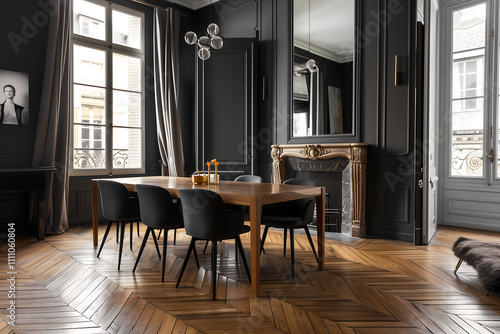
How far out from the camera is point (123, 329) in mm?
2070

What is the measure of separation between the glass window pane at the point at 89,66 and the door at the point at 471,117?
5.16 metres

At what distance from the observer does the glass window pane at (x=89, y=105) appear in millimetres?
5172

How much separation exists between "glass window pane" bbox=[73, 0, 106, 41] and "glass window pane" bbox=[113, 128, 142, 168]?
1.47m

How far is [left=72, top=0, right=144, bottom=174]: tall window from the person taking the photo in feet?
17.0

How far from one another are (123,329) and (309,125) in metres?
→ 3.70

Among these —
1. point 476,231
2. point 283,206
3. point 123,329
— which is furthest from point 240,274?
point 476,231

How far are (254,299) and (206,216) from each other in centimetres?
68

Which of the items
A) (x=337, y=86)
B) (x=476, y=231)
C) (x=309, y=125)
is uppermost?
(x=337, y=86)

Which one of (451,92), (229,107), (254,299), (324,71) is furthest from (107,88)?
(451,92)

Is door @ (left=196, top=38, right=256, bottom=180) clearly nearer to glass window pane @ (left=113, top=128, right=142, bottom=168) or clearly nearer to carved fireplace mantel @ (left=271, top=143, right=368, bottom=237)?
glass window pane @ (left=113, top=128, right=142, bottom=168)

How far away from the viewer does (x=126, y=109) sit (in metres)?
5.73

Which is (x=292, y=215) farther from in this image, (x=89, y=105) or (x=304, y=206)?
(x=89, y=105)

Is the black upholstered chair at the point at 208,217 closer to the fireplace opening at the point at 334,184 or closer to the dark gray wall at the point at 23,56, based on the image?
the fireplace opening at the point at 334,184

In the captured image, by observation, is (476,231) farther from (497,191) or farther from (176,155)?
(176,155)
